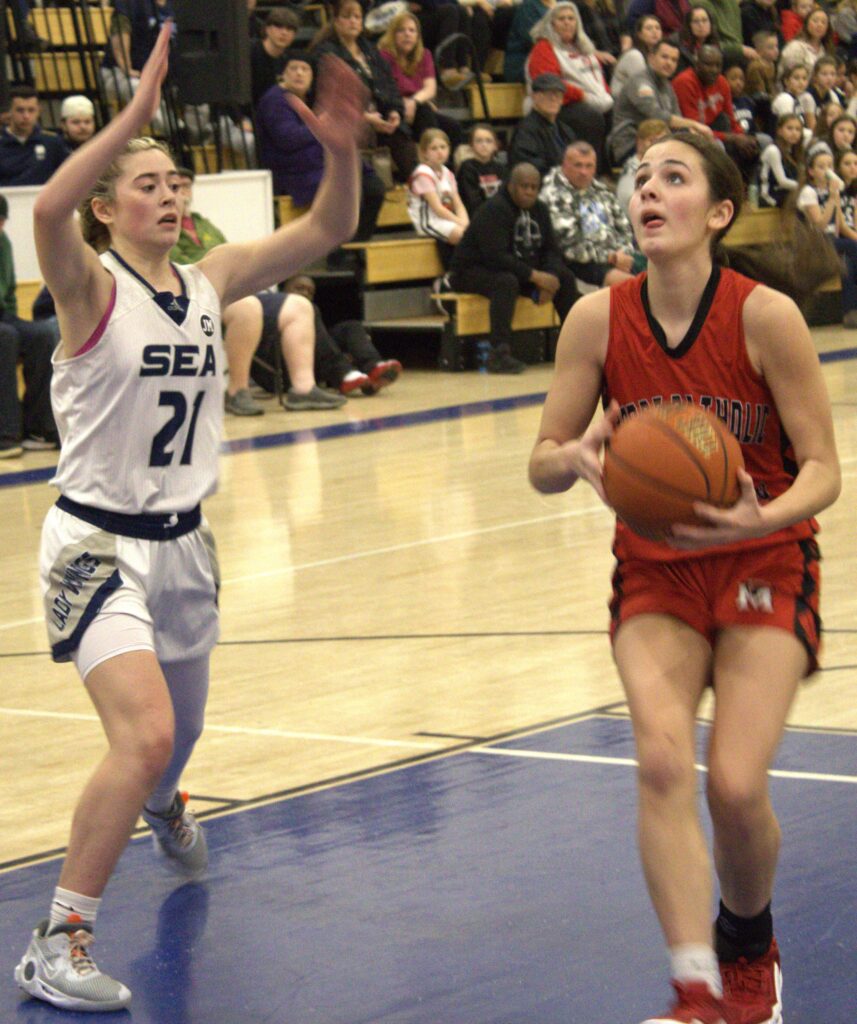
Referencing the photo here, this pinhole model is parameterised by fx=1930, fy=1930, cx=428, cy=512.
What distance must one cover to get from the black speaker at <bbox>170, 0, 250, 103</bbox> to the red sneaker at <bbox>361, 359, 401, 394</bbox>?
10.6 feet

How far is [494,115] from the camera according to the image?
1750cm

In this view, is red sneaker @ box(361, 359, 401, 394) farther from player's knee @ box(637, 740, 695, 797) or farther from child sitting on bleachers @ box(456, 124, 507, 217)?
player's knee @ box(637, 740, 695, 797)

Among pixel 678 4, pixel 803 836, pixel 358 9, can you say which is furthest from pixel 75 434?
pixel 678 4

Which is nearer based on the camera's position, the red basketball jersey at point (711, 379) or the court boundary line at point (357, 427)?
the red basketball jersey at point (711, 379)

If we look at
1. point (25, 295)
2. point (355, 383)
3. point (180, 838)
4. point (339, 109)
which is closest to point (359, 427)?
point (355, 383)

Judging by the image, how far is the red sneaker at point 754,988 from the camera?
3246mm

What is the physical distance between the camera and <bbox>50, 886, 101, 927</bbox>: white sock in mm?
3576

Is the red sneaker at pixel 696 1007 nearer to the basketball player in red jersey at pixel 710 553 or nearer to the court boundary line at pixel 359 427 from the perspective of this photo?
the basketball player in red jersey at pixel 710 553

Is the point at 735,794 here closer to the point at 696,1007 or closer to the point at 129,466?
the point at 696,1007

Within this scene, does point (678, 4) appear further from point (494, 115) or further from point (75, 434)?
point (75, 434)

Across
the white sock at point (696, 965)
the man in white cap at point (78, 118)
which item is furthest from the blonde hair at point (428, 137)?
the white sock at point (696, 965)

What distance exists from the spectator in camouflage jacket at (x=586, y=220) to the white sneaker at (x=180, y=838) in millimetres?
10781

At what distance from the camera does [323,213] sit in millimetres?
4035

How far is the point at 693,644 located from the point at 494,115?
579 inches
